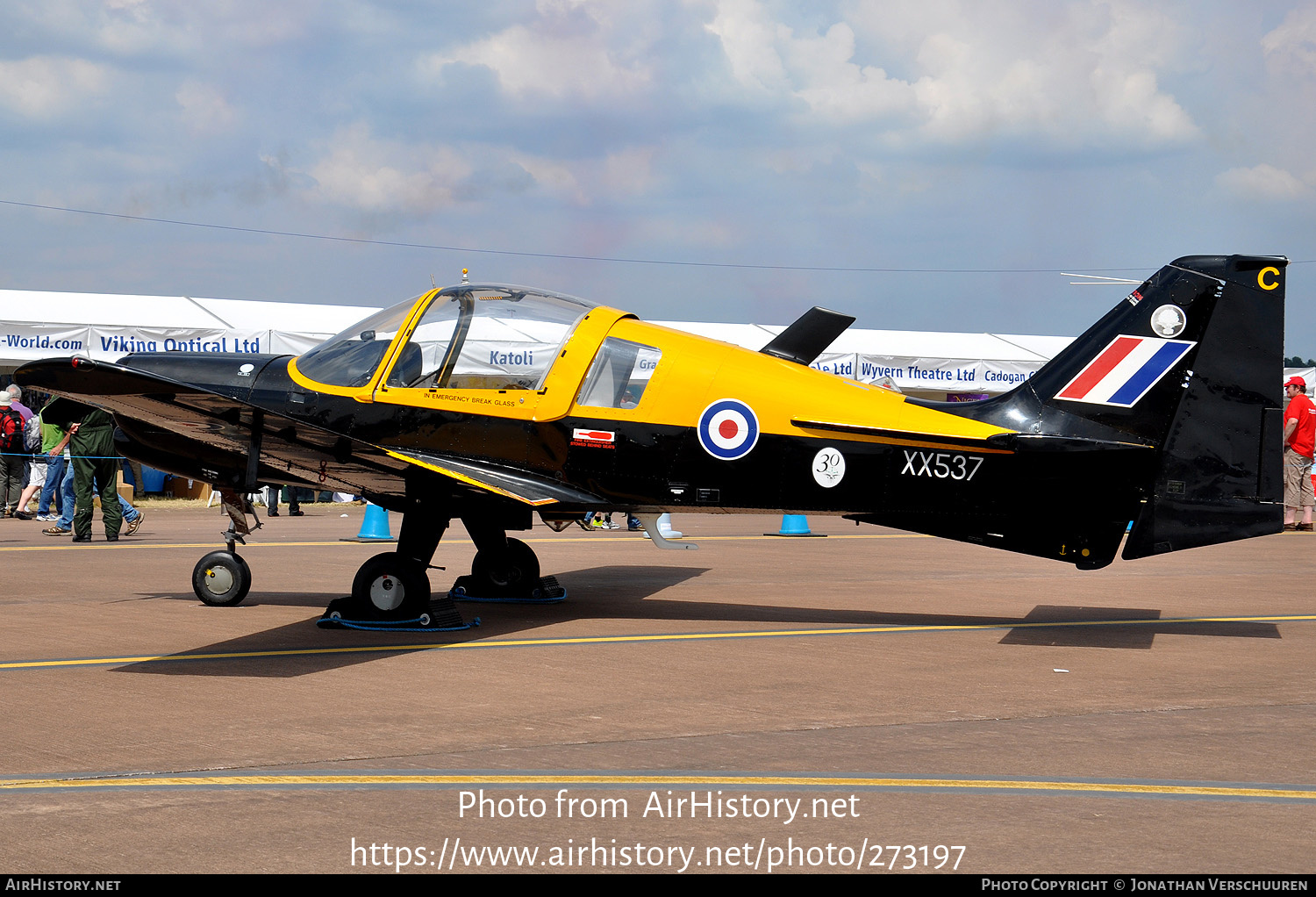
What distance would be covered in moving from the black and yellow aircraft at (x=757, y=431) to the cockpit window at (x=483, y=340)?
16 mm

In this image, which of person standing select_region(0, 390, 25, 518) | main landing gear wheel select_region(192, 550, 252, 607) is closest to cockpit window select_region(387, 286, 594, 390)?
main landing gear wheel select_region(192, 550, 252, 607)

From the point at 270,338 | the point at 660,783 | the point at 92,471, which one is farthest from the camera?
the point at 270,338

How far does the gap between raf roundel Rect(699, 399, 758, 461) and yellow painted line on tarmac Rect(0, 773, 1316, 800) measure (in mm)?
4548

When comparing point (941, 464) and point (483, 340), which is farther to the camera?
point (483, 340)

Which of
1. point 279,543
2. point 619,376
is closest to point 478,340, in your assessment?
point 619,376

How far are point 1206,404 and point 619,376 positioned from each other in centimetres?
445

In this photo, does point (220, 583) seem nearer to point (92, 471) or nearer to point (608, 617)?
point (608, 617)

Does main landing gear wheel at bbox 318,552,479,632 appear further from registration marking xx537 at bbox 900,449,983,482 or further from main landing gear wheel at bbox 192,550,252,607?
registration marking xx537 at bbox 900,449,983,482

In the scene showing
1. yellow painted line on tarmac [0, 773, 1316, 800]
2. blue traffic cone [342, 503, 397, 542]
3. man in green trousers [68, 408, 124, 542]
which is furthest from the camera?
blue traffic cone [342, 503, 397, 542]

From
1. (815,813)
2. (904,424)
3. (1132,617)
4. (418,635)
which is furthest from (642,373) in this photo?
(815,813)

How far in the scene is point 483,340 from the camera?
33.4ft

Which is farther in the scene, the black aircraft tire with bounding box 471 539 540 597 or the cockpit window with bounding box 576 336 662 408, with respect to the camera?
the black aircraft tire with bounding box 471 539 540 597

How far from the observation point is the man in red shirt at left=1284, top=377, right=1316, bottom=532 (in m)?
21.1

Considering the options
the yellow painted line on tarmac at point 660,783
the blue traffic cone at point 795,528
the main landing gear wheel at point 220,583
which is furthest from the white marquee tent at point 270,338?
the yellow painted line on tarmac at point 660,783
